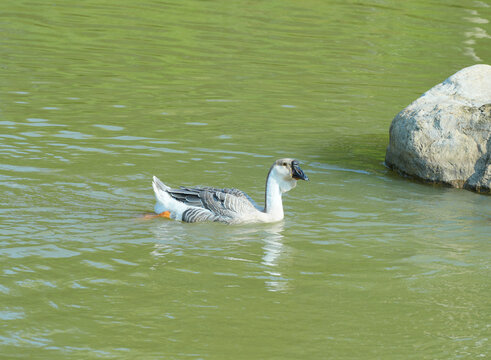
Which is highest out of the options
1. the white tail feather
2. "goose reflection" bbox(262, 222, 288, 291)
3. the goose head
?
the goose head

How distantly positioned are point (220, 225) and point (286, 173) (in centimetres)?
117

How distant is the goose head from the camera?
38.1ft

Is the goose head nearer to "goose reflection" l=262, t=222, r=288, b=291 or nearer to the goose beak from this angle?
the goose beak

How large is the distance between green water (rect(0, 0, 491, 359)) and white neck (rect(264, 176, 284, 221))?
212 millimetres

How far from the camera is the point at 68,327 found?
26.6 ft

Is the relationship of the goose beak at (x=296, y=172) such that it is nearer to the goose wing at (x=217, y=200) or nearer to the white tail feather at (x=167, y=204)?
the goose wing at (x=217, y=200)

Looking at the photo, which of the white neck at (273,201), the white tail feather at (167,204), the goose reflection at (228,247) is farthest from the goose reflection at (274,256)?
the white tail feather at (167,204)

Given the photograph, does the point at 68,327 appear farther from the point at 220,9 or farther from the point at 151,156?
the point at 220,9

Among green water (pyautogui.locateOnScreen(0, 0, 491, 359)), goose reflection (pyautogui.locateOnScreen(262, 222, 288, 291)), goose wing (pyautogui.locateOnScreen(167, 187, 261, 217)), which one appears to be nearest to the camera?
green water (pyautogui.locateOnScreen(0, 0, 491, 359))

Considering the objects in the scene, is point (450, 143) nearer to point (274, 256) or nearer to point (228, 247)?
point (274, 256)

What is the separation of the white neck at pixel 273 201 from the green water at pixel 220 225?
0.70 ft

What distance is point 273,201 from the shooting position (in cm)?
1166

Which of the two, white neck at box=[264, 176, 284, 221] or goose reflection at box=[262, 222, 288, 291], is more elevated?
white neck at box=[264, 176, 284, 221]

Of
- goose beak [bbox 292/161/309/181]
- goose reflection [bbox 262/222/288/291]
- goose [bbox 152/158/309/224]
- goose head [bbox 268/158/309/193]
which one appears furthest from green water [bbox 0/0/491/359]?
goose beak [bbox 292/161/309/181]
